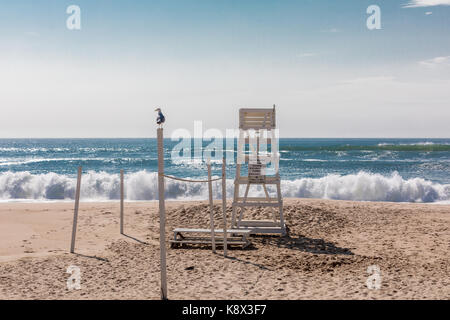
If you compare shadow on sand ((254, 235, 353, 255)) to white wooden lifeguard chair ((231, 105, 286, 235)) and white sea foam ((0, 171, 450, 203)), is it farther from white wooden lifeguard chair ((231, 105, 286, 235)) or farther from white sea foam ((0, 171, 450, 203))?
white sea foam ((0, 171, 450, 203))

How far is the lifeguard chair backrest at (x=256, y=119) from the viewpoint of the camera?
1007 cm

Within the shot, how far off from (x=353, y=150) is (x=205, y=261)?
5674 centimetres

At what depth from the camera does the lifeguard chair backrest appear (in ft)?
33.0

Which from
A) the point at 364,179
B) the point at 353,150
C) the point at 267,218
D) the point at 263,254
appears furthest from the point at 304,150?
the point at 263,254

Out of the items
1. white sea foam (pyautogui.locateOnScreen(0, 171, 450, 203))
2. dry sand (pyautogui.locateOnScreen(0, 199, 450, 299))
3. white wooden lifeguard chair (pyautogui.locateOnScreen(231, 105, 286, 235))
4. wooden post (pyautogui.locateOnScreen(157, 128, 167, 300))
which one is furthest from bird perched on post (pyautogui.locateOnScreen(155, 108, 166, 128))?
white sea foam (pyautogui.locateOnScreen(0, 171, 450, 203))

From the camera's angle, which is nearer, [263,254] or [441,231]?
[263,254]

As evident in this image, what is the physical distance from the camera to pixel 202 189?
22141 millimetres

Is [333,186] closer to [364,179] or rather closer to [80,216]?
[364,179]

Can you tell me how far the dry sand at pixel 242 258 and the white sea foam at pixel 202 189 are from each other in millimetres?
7497

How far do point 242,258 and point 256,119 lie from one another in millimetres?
3286

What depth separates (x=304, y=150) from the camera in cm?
6259

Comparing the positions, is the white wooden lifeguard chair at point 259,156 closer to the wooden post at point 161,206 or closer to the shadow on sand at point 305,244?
the shadow on sand at point 305,244

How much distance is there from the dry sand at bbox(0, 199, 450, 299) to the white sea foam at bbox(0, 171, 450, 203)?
750 cm
